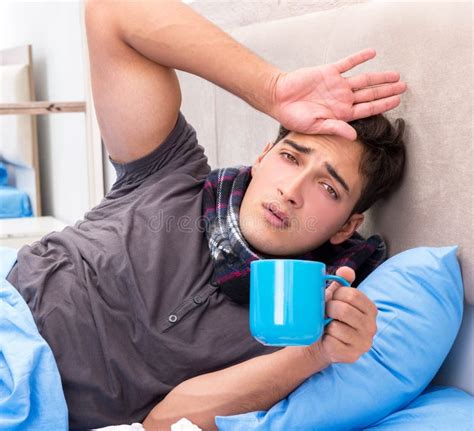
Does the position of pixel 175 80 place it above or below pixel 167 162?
above

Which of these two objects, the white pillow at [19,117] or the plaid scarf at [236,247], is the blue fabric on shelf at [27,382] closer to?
the plaid scarf at [236,247]

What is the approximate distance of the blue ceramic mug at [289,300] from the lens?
0.95 m

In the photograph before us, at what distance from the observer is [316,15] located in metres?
1.59

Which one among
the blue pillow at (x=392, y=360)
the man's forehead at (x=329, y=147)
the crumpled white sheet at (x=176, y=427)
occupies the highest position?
the man's forehead at (x=329, y=147)

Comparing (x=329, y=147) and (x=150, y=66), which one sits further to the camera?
(x=150, y=66)

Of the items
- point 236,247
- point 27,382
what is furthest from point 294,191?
point 27,382

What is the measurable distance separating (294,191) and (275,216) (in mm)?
63

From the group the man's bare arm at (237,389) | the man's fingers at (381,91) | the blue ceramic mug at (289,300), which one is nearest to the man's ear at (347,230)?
the man's fingers at (381,91)

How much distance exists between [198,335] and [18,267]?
392 mm

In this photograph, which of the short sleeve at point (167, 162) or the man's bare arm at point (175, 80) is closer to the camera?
the man's bare arm at point (175, 80)

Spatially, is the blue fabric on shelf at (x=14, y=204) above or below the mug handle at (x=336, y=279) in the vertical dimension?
below

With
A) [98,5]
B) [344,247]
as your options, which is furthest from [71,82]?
[344,247]

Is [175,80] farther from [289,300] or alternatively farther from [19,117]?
[19,117]

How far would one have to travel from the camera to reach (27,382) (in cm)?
113
